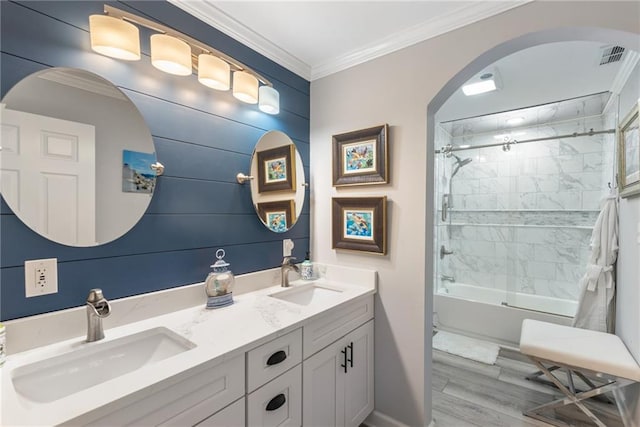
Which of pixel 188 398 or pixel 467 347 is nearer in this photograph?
pixel 188 398

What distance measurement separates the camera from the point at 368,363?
5.66 ft

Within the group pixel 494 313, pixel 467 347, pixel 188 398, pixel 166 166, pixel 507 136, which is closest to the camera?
pixel 188 398

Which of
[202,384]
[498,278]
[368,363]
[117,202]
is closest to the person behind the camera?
[202,384]

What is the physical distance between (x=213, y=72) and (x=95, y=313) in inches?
45.8

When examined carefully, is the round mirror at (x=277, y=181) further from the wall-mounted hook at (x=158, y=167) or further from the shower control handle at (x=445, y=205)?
the shower control handle at (x=445, y=205)

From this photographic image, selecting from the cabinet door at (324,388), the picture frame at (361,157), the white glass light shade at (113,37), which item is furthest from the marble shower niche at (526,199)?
the white glass light shade at (113,37)

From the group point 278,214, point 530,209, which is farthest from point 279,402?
point 530,209

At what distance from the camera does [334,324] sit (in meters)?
1.45

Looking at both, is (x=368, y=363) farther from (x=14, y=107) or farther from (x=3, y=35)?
(x=3, y=35)

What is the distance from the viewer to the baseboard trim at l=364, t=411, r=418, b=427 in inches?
66.7

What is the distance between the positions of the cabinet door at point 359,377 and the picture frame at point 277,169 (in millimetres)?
1035

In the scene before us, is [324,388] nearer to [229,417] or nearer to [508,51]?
[229,417]

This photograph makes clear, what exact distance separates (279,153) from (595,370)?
2311mm

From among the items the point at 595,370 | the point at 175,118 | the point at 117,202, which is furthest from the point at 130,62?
the point at 595,370
